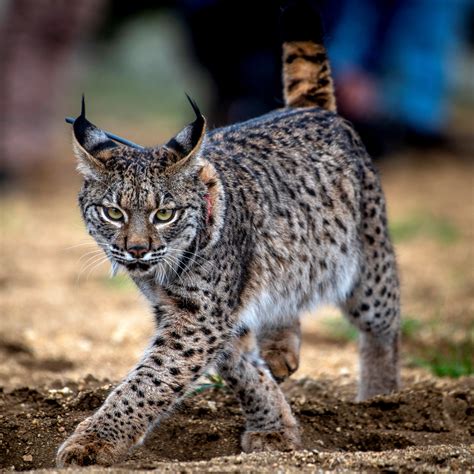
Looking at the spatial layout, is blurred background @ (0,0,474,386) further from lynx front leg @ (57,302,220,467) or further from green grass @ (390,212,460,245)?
lynx front leg @ (57,302,220,467)

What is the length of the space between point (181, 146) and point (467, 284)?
4450mm

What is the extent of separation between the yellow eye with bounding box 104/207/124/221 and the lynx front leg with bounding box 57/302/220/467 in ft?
1.61

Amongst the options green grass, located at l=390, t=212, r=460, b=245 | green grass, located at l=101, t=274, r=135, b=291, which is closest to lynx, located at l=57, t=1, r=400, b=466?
green grass, located at l=101, t=274, r=135, b=291

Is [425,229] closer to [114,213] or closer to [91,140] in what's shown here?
[91,140]

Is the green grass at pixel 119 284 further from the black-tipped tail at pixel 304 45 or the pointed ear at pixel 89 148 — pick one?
the pointed ear at pixel 89 148

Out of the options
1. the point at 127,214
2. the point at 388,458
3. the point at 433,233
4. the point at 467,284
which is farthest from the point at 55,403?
the point at 433,233

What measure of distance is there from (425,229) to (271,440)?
6.19 meters

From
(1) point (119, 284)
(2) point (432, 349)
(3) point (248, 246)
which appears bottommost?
(2) point (432, 349)

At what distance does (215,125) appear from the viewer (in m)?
11.9

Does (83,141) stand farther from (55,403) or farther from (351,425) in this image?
(351,425)

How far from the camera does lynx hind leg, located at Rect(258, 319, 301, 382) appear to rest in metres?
5.73

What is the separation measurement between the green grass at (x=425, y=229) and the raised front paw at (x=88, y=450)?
19.7 ft

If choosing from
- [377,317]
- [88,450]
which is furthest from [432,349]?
[88,450]

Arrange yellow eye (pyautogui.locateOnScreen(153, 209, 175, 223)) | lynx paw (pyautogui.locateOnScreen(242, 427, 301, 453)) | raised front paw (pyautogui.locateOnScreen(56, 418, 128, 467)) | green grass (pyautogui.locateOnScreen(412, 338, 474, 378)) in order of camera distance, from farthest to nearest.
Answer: green grass (pyautogui.locateOnScreen(412, 338, 474, 378)), lynx paw (pyautogui.locateOnScreen(242, 427, 301, 453)), yellow eye (pyautogui.locateOnScreen(153, 209, 175, 223)), raised front paw (pyautogui.locateOnScreen(56, 418, 128, 467))
